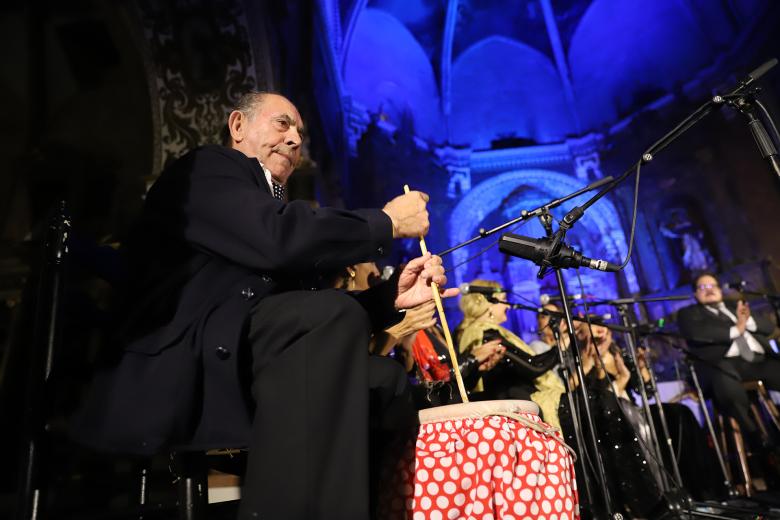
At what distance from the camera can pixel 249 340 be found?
3.87 ft

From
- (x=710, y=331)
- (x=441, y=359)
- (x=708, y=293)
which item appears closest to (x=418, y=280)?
(x=441, y=359)

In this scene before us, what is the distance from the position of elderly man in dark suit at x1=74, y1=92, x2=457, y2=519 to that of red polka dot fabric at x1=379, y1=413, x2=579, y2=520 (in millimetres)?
378

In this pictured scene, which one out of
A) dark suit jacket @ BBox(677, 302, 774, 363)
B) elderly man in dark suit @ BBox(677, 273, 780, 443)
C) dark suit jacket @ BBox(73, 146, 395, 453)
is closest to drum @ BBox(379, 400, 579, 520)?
dark suit jacket @ BBox(73, 146, 395, 453)

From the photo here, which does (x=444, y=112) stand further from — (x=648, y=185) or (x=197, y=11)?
(x=197, y=11)

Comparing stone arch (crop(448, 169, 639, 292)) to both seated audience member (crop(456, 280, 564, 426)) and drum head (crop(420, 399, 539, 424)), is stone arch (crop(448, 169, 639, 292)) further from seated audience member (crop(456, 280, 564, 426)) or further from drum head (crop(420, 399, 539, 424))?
drum head (crop(420, 399, 539, 424))

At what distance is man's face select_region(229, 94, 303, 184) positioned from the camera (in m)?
1.73

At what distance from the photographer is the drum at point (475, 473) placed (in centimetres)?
131

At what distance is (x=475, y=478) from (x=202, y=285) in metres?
0.91

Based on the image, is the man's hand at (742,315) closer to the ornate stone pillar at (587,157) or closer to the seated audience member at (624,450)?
the seated audience member at (624,450)

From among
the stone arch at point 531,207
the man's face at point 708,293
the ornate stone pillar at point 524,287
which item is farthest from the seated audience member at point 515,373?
the ornate stone pillar at point 524,287

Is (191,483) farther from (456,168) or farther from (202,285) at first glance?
(456,168)

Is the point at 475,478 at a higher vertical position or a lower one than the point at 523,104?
lower

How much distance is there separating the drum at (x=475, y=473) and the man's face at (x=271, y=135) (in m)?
1.01

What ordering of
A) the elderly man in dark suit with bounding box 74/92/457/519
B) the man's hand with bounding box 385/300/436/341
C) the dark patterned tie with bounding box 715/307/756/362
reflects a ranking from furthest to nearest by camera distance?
the dark patterned tie with bounding box 715/307/756/362 < the man's hand with bounding box 385/300/436/341 < the elderly man in dark suit with bounding box 74/92/457/519
